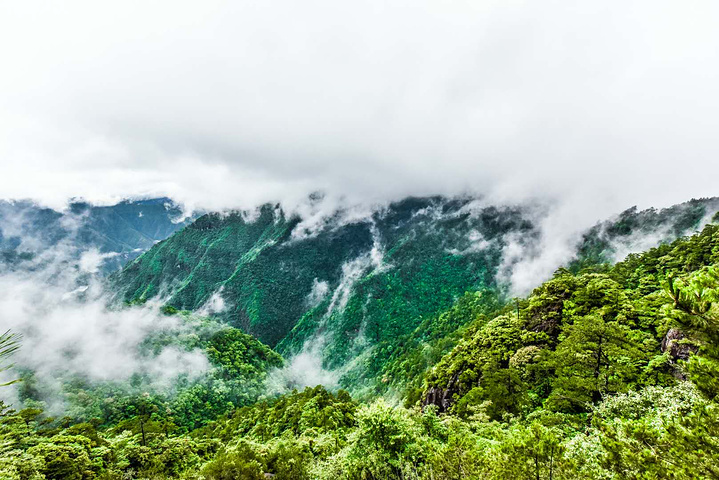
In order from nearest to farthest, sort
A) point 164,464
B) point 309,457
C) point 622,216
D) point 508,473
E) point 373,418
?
point 508,473
point 373,418
point 309,457
point 164,464
point 622,216

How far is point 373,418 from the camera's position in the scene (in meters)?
27.5

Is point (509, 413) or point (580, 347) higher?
point (580, 347)

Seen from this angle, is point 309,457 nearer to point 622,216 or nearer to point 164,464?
point 164,464

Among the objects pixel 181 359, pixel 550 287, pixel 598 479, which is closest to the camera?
pixel 598 479

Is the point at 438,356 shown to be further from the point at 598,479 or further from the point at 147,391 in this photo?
the point at 598,479

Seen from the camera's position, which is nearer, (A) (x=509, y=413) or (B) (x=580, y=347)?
(B) (x=580, y=347)

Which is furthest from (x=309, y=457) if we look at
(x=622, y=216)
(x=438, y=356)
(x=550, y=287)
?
(x=622, y=216)

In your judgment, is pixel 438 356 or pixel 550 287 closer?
pixel 550 287

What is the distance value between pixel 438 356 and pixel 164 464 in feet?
297

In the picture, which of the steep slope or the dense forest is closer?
the dense forest

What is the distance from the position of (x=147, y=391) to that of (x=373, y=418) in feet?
380

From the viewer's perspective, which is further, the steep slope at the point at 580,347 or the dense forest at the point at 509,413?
the steep slope at the point at 580,347

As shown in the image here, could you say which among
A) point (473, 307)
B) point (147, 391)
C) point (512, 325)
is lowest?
point (147, 391)

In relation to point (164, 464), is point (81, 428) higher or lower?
higher
